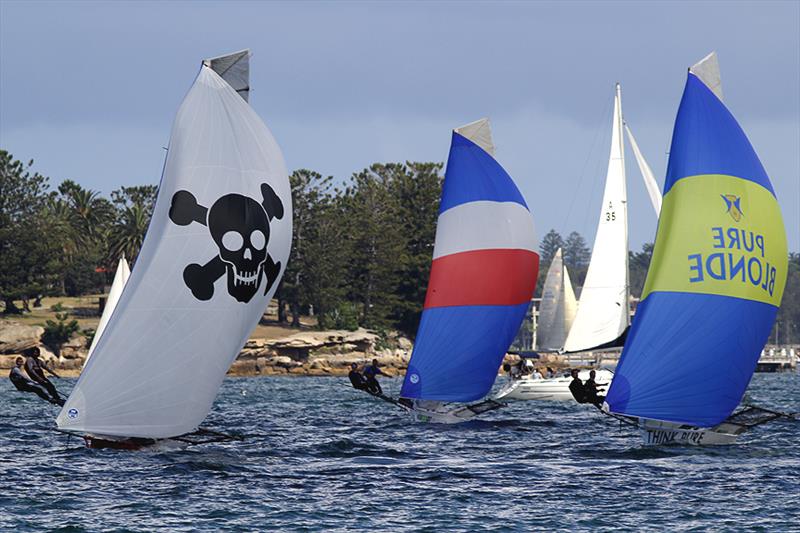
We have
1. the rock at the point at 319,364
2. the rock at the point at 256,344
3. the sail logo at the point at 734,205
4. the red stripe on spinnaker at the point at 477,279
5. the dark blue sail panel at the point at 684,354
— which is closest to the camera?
the dark blue sail panel at the point at 684,354

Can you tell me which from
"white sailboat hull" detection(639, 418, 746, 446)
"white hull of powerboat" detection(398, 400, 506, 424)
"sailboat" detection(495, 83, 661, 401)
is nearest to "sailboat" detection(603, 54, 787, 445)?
"white sailboat hull" detection(639, 418, 746, 446)

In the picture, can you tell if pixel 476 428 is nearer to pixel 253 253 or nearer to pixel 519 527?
pixel 253 253

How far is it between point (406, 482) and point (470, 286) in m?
15.3

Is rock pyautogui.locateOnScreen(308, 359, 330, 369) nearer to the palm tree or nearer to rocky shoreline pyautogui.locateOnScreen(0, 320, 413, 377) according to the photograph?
rocky shoreline pyautogui.locateOnScreen(0, 320, 413, 377)

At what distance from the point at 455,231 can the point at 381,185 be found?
8940 centimetres

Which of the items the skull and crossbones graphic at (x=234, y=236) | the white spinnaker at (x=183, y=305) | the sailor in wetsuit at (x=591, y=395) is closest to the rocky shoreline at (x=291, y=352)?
the sailor in wetsuit at (x=591, y=395)

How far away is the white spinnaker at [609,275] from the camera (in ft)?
198

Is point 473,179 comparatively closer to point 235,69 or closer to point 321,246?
point 235,69

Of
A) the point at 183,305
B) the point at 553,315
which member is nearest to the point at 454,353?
the point at 183,305

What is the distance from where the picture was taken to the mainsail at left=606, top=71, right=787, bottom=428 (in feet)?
98.0

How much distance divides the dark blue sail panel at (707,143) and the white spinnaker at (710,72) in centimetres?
23

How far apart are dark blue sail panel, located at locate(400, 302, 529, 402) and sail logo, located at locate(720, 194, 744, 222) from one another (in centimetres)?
1297

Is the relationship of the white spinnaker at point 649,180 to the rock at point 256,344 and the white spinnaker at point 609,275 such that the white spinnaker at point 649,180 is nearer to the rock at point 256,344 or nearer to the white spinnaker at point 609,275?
the white spinnaker at point 609,275

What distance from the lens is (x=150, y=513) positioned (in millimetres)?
22766
